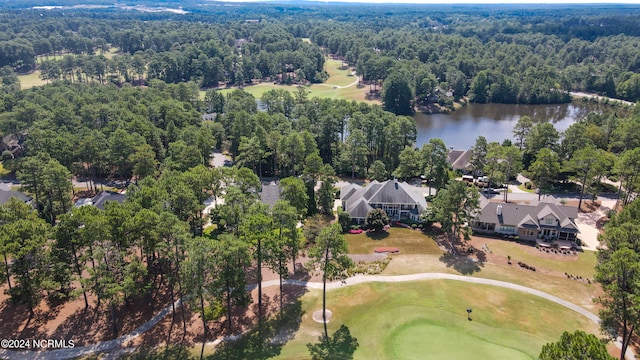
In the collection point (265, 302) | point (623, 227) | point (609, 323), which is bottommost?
point (265, 302)

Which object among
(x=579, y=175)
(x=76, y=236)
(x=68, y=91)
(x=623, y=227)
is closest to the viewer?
(x=76, y=236)

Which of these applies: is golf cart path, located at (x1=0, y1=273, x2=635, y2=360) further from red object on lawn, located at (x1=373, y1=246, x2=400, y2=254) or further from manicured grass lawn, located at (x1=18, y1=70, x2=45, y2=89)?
manicured grass lawn, located at (x1=18, y1=70, x2=45, y2=89)

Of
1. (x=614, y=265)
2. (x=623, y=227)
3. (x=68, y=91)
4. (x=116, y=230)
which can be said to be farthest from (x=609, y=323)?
(x=68, y=91)

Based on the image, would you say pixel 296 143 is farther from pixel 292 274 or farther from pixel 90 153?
pixel 90 153

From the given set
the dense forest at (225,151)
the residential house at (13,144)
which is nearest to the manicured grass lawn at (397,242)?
the dense forest at (225,151)

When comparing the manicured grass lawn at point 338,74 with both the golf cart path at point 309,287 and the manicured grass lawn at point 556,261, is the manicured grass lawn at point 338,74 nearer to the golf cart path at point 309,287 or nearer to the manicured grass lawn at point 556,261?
the manicured grass lawn at point 556,261

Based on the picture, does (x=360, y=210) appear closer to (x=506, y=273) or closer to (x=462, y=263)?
(x=462, y=263)

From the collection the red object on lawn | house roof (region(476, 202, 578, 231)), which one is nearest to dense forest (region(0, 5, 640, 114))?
house roof (region(476, 202, 578, 231))
